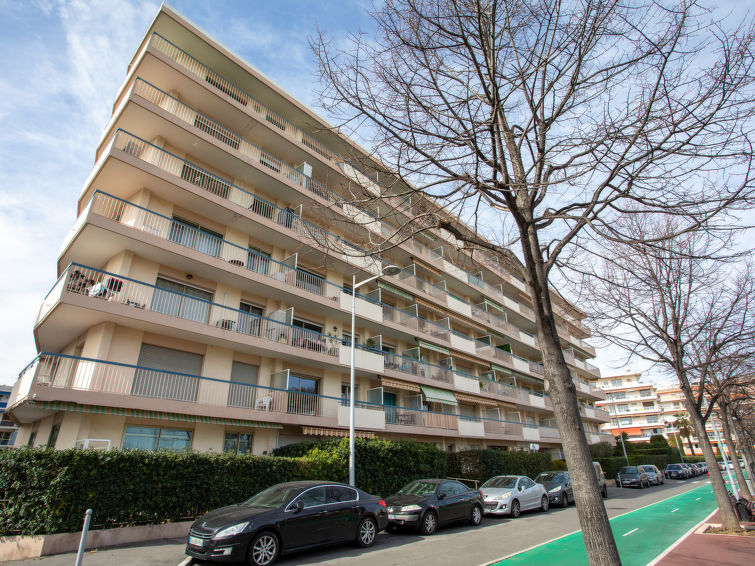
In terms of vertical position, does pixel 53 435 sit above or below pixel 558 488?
above

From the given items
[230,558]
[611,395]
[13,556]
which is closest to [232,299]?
[13,556]

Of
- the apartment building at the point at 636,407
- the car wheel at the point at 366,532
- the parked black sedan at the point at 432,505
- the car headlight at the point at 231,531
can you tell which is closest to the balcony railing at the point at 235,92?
the parked black sedan at the point at 432,505

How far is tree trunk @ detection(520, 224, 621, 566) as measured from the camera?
4.26m

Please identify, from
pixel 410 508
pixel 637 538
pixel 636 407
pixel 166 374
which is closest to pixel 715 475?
pixel 637 538

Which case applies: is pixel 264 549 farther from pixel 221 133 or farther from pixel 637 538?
pixel 221 133

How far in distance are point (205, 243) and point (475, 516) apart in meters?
13.4

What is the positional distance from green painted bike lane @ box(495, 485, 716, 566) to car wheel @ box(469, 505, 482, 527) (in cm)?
293

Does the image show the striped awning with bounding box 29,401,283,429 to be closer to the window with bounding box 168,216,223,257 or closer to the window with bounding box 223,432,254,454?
the window with bounding box 223,432,254,454

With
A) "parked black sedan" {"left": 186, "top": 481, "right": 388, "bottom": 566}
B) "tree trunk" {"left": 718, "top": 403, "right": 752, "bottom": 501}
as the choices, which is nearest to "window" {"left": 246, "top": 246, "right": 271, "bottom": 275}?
"parked black sedan" {"left": 186, "top": 481, "right": 388, "bottom": 566}

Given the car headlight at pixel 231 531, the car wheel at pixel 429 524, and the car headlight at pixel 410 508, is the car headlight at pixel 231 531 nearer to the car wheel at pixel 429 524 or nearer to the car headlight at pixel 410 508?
the car headlight at pixel 410 508

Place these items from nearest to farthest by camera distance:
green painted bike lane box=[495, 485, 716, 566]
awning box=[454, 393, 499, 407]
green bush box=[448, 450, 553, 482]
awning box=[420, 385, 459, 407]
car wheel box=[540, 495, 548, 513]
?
green painted bike lane box=[495, 485, 716, 566], car wheel box=[540, 495, 548, 513], green bush box=[448, 450, 553, 482], awning box=[420, 385, 459, 407], awning box=[454, 393, 499, 407]

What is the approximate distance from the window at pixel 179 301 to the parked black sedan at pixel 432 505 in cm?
890

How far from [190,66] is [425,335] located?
17680 millimetres

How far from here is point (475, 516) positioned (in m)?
12.4
